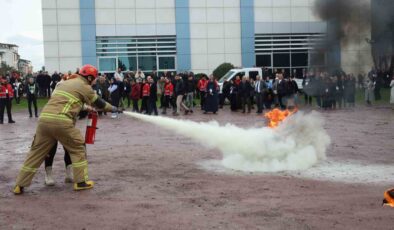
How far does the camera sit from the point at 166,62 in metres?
38.0

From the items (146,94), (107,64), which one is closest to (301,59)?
(146,94)

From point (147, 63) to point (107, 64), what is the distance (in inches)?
117

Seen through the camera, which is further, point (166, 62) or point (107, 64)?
point (166, 62)

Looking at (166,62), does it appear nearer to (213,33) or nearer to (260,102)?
(213,33)

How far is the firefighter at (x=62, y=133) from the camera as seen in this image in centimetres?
781

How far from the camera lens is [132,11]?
123 ft

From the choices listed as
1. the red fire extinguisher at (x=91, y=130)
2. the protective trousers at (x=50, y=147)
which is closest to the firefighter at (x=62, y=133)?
the protective trousers at (x=50, y=147)

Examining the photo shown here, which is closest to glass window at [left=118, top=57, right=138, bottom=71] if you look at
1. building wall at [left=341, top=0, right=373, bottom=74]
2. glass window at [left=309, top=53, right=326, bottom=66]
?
glass window at [left=309, top=53, right=326, bottom=66]

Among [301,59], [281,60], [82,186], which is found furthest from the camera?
[281,60]

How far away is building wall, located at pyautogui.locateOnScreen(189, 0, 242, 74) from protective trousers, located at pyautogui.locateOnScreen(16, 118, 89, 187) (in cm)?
3035

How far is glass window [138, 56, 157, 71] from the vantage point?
37.8 m

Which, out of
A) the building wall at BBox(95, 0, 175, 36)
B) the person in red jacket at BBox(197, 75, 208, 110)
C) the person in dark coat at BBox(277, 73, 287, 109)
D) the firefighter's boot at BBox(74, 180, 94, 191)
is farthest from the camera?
the building wall at BBox(95, 0, 175, 36)

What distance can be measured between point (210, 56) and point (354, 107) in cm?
1775

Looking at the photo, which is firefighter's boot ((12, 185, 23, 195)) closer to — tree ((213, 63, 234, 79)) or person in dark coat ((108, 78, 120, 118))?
person in dark coat ((108, 78, 120, 118))
